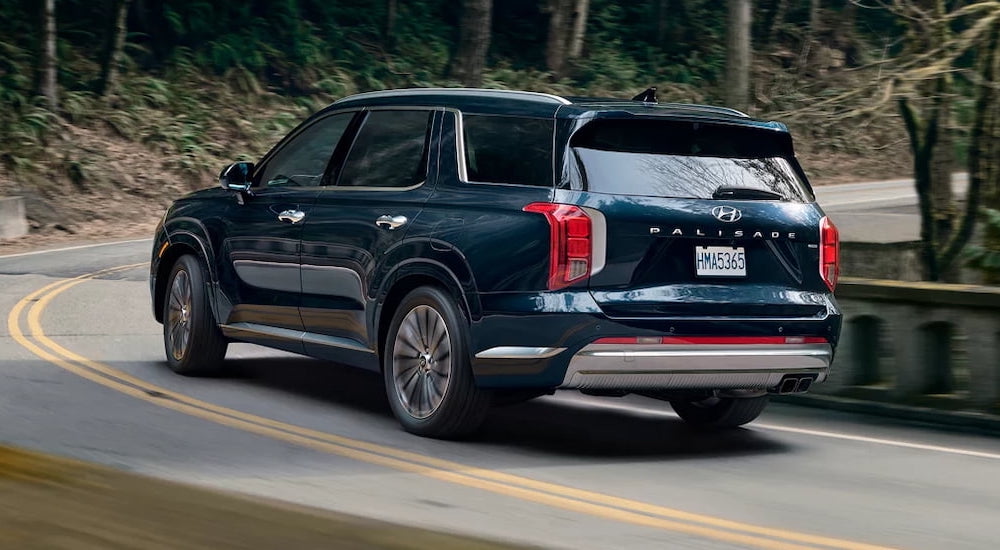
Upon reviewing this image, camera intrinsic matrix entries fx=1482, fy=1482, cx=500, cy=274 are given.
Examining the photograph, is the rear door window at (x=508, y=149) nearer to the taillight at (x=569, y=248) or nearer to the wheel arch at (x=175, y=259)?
the taillight at (x=569, y=248)

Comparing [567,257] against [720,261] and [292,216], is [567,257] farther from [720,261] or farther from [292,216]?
[292,216]

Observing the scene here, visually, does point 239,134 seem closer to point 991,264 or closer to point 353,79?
point 353,79

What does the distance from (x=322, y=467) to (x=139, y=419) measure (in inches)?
69.7

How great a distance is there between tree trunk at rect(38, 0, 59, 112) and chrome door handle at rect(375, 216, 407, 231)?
72.7 ft

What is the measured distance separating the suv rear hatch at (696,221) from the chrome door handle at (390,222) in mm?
1190

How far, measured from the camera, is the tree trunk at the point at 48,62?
29.0m

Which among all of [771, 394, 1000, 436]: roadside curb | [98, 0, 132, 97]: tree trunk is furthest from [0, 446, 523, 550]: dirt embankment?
[98, 0, 132, 97]: tree trunk

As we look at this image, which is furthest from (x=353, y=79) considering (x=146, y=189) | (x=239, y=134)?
(x=146, y=189)

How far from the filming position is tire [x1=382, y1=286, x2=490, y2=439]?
782 centimetres

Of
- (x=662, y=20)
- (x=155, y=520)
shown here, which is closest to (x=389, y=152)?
(x=155, y=520)

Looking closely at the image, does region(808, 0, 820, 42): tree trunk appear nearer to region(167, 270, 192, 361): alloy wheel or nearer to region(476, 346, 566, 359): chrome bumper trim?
region(167, 270, 192, 361): alloy wheel

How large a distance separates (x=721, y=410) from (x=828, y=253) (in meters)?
1.40

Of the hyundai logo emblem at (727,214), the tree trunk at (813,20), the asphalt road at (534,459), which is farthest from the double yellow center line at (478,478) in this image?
the tree trunk at (813,20)

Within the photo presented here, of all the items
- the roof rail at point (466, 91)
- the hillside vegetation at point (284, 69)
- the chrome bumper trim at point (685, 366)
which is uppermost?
the roof rail at point (466, 91)
